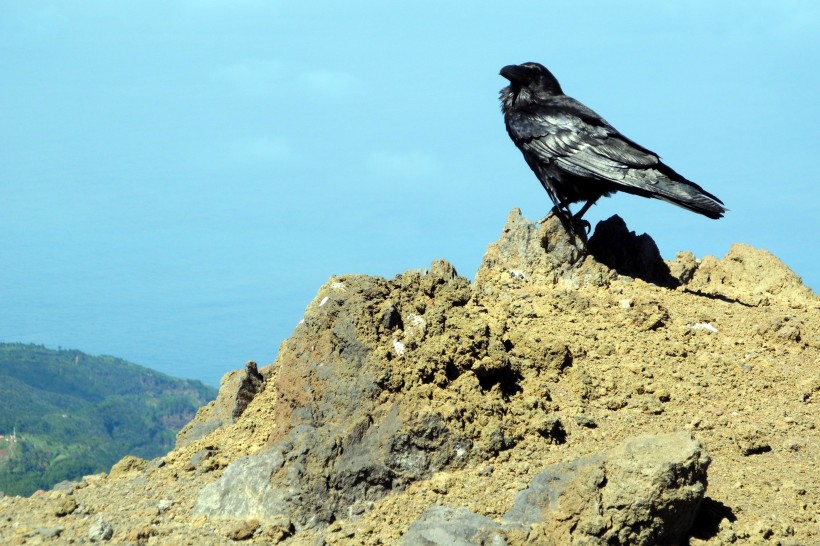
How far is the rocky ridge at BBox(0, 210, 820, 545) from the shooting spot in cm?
658

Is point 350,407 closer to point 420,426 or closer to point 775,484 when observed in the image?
point 420,426

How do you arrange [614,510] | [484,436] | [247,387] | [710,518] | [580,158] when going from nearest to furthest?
[614,510]
[710,518]
[484,436]
[247,387]
[580,158]

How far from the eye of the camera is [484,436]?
7566 mm

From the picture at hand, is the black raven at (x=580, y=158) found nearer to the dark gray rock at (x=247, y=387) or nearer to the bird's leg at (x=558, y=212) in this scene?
the bird's leg at (x=558, y=212)

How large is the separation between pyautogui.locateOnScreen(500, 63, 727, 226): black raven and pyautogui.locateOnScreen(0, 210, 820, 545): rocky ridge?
1556 mm

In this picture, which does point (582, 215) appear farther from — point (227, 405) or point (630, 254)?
point (227, 405)

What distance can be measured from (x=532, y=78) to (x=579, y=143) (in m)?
1.28

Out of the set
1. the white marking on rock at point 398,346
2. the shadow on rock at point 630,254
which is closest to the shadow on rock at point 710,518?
the white marking on rock at point 398,346

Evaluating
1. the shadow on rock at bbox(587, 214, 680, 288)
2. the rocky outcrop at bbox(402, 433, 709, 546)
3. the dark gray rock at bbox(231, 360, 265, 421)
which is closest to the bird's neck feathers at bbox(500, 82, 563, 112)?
the shadow on rock at bbox(587, 214, 680, 288)

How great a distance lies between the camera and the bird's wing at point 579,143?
11727 millimetres

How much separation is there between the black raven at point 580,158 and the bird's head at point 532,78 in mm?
12

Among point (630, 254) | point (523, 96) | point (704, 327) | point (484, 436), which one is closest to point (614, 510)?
point (484, 436)

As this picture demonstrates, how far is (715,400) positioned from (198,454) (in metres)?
4.54

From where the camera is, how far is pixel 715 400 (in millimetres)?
8891
